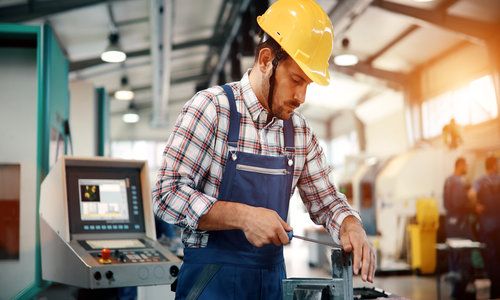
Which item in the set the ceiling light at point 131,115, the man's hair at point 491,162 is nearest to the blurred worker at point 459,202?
the man's hair at point 491,162

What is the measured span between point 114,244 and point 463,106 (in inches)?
277

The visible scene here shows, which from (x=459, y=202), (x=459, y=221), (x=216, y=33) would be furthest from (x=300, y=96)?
(x=216, y=33)

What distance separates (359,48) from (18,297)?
8765 mm

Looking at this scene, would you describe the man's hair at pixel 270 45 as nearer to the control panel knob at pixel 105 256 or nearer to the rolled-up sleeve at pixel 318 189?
the rolled-up sleeve at pixel 318 189

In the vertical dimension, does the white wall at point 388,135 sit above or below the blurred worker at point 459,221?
above

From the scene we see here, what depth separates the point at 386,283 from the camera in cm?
717

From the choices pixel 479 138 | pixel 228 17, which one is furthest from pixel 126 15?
pixel 479 138

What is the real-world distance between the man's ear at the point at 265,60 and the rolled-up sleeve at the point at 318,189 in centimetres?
28

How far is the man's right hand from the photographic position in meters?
1.34

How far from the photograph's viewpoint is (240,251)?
1.50 m

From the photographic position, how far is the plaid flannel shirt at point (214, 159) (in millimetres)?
1425

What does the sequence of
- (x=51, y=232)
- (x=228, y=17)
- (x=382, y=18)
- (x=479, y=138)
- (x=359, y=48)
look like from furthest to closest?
1. (x=359, y=48)
2. (x=228, y=17)
3. (x=382, y=18)
4. (x=479, y=138)
5. (x=51, y=232)

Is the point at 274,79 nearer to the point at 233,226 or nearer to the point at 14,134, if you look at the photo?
the point at 233,226

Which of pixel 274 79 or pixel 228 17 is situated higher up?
pixel 228 17
